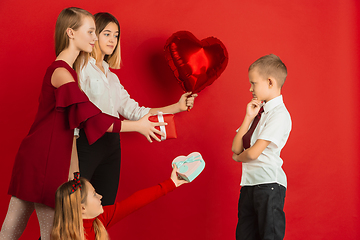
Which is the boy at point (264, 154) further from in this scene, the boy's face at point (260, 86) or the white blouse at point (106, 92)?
the white blouse at point (106, 92)

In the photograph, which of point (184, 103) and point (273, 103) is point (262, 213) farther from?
point (184, 103)

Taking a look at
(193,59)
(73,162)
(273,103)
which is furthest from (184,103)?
(73,162)

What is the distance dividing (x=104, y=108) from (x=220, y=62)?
2.21 ft

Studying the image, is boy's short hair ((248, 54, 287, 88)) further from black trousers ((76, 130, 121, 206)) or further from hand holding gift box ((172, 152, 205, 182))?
black trousers ((76, 130, 121, 206))

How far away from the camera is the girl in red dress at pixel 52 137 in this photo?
44.1 inches

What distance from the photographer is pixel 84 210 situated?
1.08 meters

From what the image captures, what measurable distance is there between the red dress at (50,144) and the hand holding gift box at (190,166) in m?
0.41

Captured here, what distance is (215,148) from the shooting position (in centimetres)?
199

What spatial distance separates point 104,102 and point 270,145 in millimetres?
804

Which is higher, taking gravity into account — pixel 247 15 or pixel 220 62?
pixel 247 15

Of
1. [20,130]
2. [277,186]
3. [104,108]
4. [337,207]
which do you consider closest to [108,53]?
[104,108]

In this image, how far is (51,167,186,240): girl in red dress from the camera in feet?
3.38

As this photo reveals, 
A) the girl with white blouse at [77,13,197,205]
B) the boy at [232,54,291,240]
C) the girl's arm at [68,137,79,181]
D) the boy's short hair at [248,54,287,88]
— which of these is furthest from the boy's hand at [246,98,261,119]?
the girl's arm at [68,137,79,181]

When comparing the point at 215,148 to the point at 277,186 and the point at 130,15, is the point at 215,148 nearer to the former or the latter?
the point at 277,186
